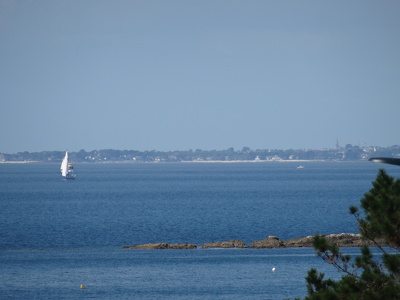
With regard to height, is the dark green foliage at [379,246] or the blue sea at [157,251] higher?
the dark green foliage at [379,246]

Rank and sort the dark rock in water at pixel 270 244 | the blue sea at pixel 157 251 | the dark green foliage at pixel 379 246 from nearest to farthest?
the dark green foliage at pixel 379 246 < the blue sea at pixel 157 251 < the dark rock in water at pixel 270 244

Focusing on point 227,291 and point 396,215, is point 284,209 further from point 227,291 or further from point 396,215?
point 396,215

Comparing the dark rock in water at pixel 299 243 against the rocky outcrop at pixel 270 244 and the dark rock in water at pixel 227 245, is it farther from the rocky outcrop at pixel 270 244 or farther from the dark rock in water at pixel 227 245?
the dark rock in water at pixel 227 245

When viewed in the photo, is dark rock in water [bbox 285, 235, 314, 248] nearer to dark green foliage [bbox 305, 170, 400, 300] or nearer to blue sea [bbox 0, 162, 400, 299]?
blue sea [bbox 0, 162, 400, 299]

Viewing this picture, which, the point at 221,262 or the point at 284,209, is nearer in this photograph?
the point at 221,262

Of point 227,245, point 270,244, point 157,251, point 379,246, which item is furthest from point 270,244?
point 379,246

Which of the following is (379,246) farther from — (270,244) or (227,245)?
(227,245)

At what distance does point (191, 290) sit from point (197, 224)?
45.2m

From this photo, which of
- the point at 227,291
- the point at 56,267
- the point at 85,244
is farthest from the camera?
the point at 85,244

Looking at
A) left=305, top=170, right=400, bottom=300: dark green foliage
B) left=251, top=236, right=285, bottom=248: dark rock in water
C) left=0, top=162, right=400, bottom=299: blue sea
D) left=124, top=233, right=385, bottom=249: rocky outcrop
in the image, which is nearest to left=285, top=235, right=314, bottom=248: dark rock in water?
left=124, top=233, right=385, bottom=249: rocky outcrop

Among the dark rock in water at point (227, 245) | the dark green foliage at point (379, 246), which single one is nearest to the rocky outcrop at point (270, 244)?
the dark rock in water at point (227, 245)

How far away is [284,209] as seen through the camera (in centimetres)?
11706

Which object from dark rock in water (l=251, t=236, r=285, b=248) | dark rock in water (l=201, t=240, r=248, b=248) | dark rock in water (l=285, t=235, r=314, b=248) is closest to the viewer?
dark rock in water (l=251, t=236, r=285, b=248)

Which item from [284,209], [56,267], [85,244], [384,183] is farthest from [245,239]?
[384,183]
